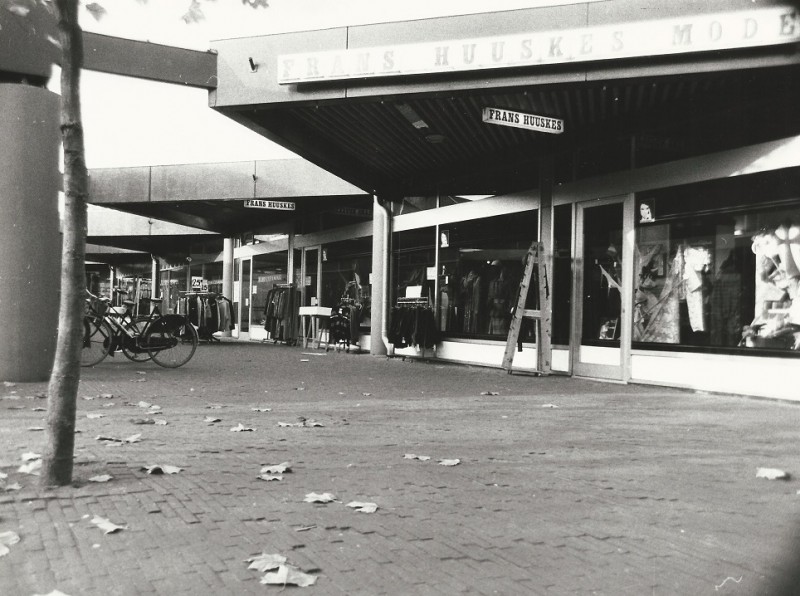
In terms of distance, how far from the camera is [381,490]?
4.23m

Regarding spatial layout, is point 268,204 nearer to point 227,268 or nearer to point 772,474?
point 227,268

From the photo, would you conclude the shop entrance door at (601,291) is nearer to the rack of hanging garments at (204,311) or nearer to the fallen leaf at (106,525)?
the fallen leaf at (106,525)

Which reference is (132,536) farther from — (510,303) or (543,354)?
(510,303)

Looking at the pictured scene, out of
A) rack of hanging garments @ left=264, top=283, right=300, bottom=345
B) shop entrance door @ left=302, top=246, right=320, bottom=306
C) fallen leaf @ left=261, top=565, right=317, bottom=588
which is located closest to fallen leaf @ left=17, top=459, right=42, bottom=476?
fallen leaf @ left=261, top=565, right=317, bottom=588

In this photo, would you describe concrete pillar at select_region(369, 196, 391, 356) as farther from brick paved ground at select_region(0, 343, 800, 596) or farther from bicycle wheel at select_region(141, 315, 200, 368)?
brick paved ground at select_region(0, 343, 800, 596)

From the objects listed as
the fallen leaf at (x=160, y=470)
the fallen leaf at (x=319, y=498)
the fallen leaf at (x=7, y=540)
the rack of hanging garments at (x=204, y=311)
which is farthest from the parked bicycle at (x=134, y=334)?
the rack of hanging garments at (x=204, y=311)

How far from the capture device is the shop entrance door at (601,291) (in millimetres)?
10594

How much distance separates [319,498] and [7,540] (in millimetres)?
1443

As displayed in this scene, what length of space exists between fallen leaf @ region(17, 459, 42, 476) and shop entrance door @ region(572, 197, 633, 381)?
25.8ft

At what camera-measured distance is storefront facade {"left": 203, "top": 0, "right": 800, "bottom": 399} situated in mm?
8219

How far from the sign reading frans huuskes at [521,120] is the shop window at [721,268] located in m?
1.58

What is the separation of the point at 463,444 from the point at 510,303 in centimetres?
749

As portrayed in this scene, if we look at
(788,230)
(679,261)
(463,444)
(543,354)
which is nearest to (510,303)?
(543,354)

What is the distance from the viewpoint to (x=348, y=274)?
18953mm
